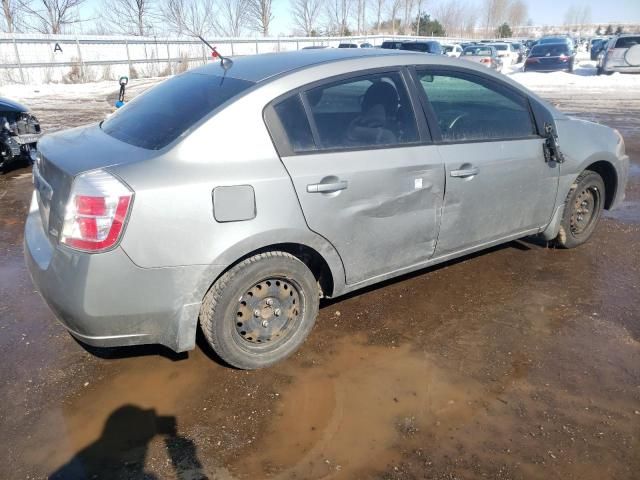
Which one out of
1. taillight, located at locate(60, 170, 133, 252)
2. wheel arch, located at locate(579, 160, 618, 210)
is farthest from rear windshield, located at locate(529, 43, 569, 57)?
taillight, located at locate(60, 170, 133, 252)

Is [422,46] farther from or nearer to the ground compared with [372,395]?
farther from the ground

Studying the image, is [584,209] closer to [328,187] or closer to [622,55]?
[328,187]

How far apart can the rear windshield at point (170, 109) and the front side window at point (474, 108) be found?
1.34m

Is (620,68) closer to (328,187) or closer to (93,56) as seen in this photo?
(328,187)

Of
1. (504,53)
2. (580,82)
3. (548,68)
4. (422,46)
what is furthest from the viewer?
(504,53)

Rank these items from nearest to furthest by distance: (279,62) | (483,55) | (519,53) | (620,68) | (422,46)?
(279,62)
(422,46)
(620,68)
(483,55)
(519,53)

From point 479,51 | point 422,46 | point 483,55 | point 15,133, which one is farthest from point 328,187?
point 479,51

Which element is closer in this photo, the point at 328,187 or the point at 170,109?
the point at 328,187

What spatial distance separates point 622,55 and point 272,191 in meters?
23.5

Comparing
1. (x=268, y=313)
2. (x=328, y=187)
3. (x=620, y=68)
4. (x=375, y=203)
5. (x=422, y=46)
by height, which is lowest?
(x=268, y=313)

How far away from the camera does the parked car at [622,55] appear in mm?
20375

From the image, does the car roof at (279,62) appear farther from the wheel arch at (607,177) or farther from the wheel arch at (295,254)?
the wheel arch at (607,177)

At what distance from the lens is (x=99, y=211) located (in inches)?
92.0

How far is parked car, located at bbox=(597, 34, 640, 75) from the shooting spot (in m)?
20.4
